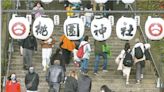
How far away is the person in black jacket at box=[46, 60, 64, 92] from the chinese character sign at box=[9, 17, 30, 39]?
161 centimetres

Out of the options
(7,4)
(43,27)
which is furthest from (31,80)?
(7,4)

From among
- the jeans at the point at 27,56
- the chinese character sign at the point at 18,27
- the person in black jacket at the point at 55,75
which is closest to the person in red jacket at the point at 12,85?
the person in black jacket at the point at 55,75

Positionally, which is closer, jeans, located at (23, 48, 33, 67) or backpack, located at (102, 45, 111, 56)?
backpack, located at (102, 45, 111, 56)

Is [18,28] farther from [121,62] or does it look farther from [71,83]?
[121,62]

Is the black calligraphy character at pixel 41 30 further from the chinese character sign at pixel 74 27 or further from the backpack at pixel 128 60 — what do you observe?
the backpack at pixel 128 60

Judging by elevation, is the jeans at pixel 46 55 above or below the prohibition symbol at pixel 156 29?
below

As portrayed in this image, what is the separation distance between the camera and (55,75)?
2475cm

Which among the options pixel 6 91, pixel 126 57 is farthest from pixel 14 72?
pixel 126 57

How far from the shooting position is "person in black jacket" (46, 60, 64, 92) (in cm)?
2469

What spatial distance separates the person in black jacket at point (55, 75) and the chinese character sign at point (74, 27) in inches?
47.3

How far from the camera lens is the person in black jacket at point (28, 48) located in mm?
26469

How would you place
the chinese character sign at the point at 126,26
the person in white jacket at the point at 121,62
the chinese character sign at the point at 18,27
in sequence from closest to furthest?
the chinese character sign at the point at 18,27
the chinese character sign at the point at 126,26
the person in white jacket at the point at 121,62

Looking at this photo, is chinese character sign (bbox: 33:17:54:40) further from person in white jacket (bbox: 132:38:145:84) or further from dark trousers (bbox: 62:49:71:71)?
person in white jacket (bbox: 132:38:145:84)

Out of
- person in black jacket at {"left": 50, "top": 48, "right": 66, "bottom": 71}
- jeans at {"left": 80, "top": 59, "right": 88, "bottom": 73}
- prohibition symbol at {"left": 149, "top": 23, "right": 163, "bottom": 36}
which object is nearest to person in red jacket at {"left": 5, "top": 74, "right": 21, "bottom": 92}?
person in black jacket at {"left": 50, "top": 48, "right": 66, "bottom": 71}
